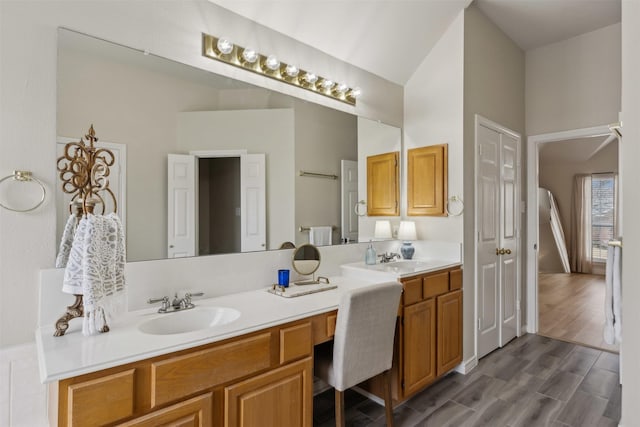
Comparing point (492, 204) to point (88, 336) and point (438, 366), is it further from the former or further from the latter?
point (88, 336)

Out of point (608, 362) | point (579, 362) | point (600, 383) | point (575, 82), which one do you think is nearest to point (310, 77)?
point (575, 82)

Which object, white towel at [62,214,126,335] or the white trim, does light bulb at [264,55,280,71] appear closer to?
the white trim

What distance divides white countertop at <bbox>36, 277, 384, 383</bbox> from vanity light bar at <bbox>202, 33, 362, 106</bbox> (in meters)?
1.39

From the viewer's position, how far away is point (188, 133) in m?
1.82

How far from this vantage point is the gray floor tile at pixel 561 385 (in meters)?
2.38

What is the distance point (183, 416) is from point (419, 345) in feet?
5.34

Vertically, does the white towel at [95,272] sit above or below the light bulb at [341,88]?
below

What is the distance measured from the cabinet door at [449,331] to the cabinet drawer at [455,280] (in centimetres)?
5

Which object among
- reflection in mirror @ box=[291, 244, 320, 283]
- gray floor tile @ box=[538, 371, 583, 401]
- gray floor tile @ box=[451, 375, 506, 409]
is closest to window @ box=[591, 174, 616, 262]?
gray floor tile @ box=[538, 371, 583, 401]

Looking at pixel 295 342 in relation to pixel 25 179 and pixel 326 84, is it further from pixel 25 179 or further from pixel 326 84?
pixel 326 84

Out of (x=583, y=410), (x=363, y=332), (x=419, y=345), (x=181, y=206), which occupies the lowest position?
(x=583, y=410)

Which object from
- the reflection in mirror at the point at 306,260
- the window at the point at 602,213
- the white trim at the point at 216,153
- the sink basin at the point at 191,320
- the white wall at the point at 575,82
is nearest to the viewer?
the sink basin at the point at 191,320

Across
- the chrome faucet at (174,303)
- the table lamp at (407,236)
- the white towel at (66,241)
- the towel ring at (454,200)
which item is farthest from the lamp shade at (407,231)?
the white towel at (66,241)

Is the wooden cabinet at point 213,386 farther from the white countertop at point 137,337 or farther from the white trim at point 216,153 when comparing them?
the white trim at point 216,153
